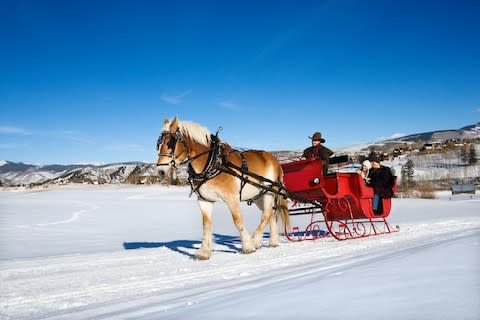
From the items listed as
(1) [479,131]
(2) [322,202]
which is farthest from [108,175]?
(1) [479,131]

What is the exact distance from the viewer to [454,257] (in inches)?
197

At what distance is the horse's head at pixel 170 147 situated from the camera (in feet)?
22.0

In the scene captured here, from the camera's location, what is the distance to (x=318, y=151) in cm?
984

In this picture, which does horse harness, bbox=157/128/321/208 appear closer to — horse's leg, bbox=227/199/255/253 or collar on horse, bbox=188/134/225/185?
collar on horse, bbox=188/134/225/185

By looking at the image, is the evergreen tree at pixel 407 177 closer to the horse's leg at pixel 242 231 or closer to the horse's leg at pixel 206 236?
the horse's leg at pixel 242 231

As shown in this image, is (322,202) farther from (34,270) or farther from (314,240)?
(34,270)

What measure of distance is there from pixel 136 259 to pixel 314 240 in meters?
4.50

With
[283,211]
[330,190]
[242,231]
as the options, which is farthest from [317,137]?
[242,231]

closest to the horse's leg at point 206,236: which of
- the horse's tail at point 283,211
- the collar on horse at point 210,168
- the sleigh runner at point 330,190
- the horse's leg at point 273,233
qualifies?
the collar on horse at point 210,168

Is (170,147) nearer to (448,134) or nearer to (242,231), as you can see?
(242,231)

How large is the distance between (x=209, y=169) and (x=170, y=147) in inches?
32.7

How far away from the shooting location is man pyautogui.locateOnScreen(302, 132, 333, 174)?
9742 mm

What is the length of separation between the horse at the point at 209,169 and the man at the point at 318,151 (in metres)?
2.04

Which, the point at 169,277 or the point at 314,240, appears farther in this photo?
the point at 314,240
